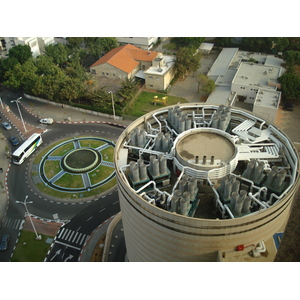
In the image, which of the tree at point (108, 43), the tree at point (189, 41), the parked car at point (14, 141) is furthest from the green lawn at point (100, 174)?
the tree at point (189, 41)

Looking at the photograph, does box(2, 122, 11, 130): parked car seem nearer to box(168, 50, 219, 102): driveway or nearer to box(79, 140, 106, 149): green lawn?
box(79, 140, 106, 149): green lawn

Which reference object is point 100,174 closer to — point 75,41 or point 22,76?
point 22,76

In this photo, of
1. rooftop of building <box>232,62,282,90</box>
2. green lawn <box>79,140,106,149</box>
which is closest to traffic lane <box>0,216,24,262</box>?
green lawn <box>79,140,106,149</box>

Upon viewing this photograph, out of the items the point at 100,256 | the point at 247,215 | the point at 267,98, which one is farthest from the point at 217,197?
the point at 267,98

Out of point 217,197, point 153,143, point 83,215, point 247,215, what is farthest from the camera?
point 83,215

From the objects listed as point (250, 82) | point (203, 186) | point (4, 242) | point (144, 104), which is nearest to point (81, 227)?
point (4, 242)

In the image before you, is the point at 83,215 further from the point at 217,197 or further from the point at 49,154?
the point at 217,197
